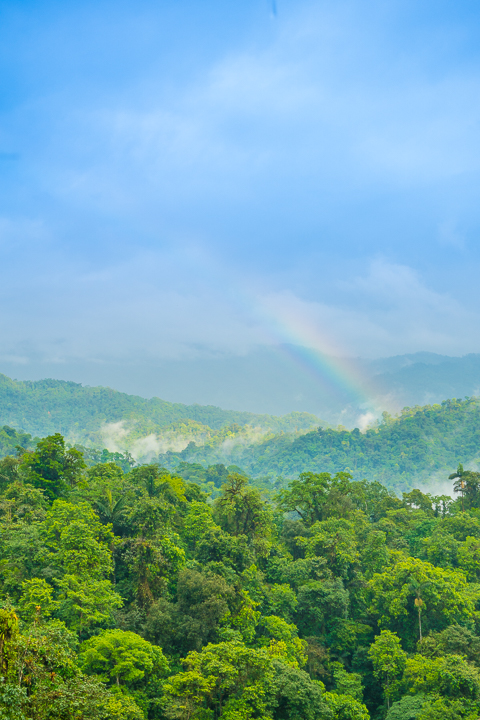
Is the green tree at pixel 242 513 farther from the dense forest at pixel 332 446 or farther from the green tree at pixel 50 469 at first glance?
the dense forest at pixel 332 446

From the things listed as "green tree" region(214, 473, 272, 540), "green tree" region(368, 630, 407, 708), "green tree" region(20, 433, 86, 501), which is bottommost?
"green tree" region(368, 630, 407, 708)

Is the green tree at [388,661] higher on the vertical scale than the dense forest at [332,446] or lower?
lower

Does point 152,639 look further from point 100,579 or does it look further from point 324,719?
point 324,719

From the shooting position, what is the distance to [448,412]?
13188 centimetres

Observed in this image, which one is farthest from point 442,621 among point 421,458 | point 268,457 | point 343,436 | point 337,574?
point 268,457

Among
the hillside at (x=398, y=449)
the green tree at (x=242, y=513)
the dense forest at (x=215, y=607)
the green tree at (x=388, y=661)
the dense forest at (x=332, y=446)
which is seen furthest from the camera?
the hillside at (x=398, y=449)

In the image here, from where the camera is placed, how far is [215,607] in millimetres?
23438

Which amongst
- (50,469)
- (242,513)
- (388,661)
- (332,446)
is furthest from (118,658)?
(332,446)

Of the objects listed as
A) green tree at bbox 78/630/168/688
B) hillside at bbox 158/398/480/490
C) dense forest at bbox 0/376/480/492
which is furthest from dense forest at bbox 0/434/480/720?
hillside at bbox 158/398/480/490

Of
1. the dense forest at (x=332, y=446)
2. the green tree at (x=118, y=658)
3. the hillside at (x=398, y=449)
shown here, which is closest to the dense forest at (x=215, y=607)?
the green tree at (x=118, y=658)

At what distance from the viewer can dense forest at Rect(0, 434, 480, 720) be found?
19.1m

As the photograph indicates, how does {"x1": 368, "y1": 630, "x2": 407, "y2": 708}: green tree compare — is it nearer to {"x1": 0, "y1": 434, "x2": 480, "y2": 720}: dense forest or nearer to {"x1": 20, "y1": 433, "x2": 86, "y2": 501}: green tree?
{"x1": 0, "y1": 434, "x2": 480, "y2": 720}: dense forest

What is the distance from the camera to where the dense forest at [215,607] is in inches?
752

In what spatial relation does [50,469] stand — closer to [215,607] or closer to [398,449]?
[215,607]
